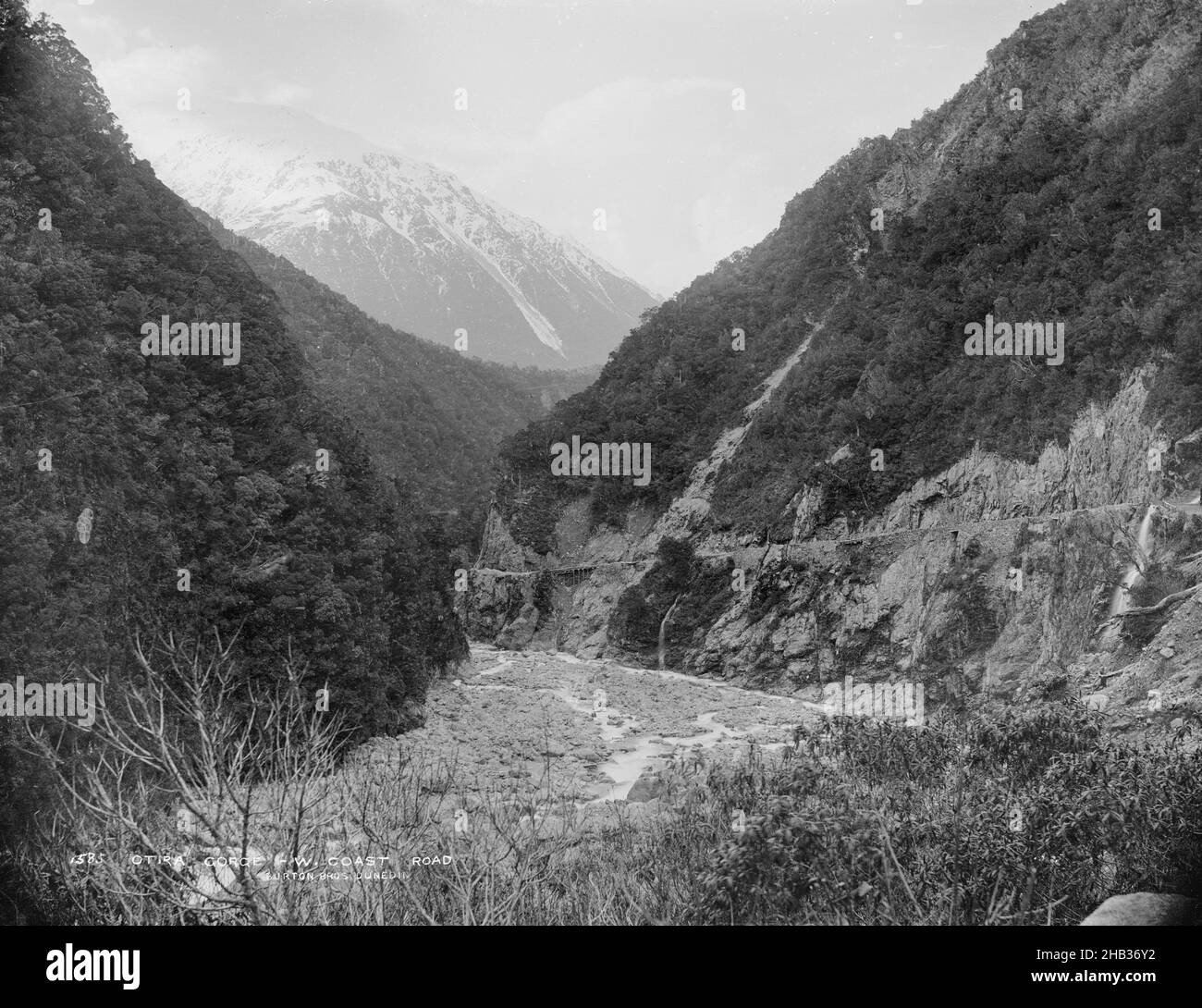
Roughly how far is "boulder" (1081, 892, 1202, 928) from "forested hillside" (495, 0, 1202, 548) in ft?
54.3

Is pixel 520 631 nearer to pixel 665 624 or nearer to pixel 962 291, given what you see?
pixel 665 624

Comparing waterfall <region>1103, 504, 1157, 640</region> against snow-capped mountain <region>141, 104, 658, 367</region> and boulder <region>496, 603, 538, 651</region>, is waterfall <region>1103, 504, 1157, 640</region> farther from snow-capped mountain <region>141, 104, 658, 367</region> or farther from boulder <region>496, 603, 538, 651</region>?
snow-capped mountain <region>141, 104, 658, 367</region>

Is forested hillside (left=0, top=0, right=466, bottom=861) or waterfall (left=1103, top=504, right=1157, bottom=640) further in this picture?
waterfall (left=1103, top=504, right=1157, bottom=640)

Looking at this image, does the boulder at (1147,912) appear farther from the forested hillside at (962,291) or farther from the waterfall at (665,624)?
the waterfall at (665,624)

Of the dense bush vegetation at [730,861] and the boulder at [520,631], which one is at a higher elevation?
the dense bush vegetation at [730,861]

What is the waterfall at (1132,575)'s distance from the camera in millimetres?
16297

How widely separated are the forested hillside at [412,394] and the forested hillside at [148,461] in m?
30.3

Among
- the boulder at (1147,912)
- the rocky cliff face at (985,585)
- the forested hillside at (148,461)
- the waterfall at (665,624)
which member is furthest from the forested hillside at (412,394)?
the boulder at (1147,912)

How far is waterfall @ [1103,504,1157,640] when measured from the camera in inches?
642

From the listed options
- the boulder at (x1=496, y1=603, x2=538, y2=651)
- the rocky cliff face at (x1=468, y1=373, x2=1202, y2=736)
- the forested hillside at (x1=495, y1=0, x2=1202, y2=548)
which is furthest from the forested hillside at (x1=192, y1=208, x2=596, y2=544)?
the rocky cliff face at (x1=468, y1=373, x2=1202, y2=736)

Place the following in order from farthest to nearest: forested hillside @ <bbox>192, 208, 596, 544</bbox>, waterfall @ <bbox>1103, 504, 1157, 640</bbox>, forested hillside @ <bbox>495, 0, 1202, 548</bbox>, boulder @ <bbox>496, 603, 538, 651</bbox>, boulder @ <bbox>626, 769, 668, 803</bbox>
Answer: forested hillside @ <bbox>192, 208, 596, 544</bbox> < boulder @ <bbox>496, 603, 538, 651</bbox> < forested hillside @ <bbox>495, 0, 1202, 548</bbox> < waterfall @ <bbox>1103, 504, 1157, 640</bbox> < boulder @ <bbox>626, 769, 668, 803</bbox>
